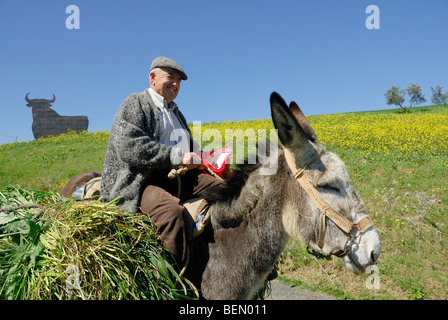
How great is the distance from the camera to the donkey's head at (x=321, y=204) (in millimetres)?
2211

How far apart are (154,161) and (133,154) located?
0.19 metres

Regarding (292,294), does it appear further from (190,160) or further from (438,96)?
(438,96)

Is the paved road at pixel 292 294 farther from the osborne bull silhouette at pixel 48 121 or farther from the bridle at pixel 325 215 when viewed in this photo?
the osborne bull silhouette at pixel 48 121

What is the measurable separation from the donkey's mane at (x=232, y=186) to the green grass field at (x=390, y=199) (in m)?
0.85

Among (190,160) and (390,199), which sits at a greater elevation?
(190,160)

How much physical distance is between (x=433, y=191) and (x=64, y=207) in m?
10.7

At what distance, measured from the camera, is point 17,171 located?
59.3 feet

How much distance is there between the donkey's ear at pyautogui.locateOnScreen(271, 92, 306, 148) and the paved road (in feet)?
15.0

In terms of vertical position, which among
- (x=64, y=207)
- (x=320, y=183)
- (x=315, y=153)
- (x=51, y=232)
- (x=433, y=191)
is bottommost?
(x=433, y=191)

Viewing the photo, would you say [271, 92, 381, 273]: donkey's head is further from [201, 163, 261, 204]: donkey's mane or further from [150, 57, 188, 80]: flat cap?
[150, 57, 188, 80]: flat cap

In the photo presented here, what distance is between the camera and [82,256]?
215 centimetres

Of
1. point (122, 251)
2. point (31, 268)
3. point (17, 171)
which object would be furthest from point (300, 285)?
point (17, 171)

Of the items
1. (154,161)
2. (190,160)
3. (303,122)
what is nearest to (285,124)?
(303,122)
